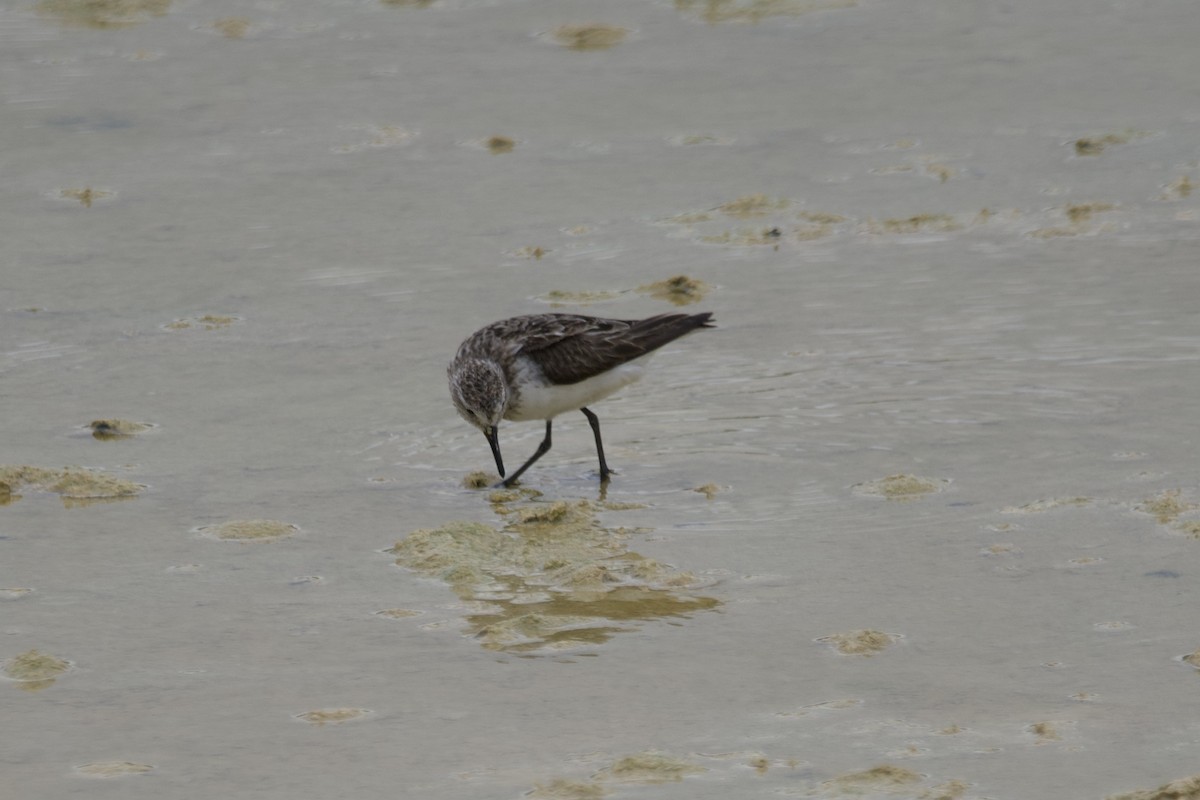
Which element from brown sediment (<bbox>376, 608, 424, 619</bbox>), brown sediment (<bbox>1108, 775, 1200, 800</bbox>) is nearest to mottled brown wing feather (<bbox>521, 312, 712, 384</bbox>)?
brown sediment (<bbox>376, 608, 424, 619</bbox>)

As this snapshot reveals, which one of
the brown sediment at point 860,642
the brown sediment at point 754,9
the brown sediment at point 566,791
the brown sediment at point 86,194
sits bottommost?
the brown sediment at point 566,791

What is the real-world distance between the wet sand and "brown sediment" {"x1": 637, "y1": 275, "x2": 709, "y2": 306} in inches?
1.3

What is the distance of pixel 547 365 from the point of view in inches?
295

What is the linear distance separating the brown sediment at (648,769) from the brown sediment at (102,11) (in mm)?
10959

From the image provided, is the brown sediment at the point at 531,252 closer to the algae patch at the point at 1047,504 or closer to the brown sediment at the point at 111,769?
the algae patch at the point at 1047,504

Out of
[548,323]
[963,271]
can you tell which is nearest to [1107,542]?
[548,323]

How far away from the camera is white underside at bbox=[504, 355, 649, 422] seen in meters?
7.50

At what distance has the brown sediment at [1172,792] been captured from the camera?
4141 millimetres

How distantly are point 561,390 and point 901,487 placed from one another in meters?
1.55

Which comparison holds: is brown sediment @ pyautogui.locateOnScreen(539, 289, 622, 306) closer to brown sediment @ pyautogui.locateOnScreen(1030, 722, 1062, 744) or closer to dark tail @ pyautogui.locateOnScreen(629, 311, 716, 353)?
dark tail @ pyautogui.locateOnScreen(629, 311, 716, 353)

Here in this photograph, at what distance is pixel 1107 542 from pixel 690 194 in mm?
5029

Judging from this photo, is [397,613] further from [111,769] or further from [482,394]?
[482,394]

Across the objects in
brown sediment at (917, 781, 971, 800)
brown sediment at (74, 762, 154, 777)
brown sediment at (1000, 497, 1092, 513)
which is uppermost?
brown sediment at (1000, 497, 1092, 513)

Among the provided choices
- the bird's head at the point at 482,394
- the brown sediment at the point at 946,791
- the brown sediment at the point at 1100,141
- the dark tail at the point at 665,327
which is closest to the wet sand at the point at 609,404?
the brown sediment at the point at 946,791
